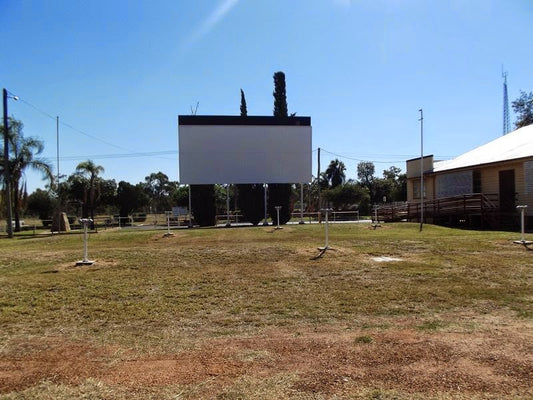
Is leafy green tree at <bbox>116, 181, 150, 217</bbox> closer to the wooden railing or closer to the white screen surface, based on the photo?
the white screen surface

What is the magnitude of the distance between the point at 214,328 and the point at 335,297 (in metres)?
2.51

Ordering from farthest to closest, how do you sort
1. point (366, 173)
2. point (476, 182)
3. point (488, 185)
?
point (366, 173) → point (476, 182) → point (488, 185)

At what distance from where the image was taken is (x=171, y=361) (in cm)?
470

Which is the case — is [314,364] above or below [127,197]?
below

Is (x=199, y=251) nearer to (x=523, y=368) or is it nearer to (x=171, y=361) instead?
(x=171, y=361)

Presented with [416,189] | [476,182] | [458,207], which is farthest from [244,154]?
[476,182]

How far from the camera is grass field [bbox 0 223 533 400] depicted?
13.1ft

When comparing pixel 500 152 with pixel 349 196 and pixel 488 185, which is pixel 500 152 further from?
pixel 349 196

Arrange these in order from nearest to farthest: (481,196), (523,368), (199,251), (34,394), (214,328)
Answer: (34,394), (523,368), (214,328), (199,251), (481,196)

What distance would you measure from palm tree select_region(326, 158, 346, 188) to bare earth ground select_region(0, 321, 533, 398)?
8055cm

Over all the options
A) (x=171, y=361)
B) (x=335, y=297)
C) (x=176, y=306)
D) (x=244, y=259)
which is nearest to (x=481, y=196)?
(x=244, y=259)

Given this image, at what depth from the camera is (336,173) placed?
281 ft

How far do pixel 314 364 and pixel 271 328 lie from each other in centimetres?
157

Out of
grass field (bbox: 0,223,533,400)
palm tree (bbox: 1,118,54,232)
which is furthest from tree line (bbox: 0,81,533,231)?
grass field (bbox: 0,223,533,400)
